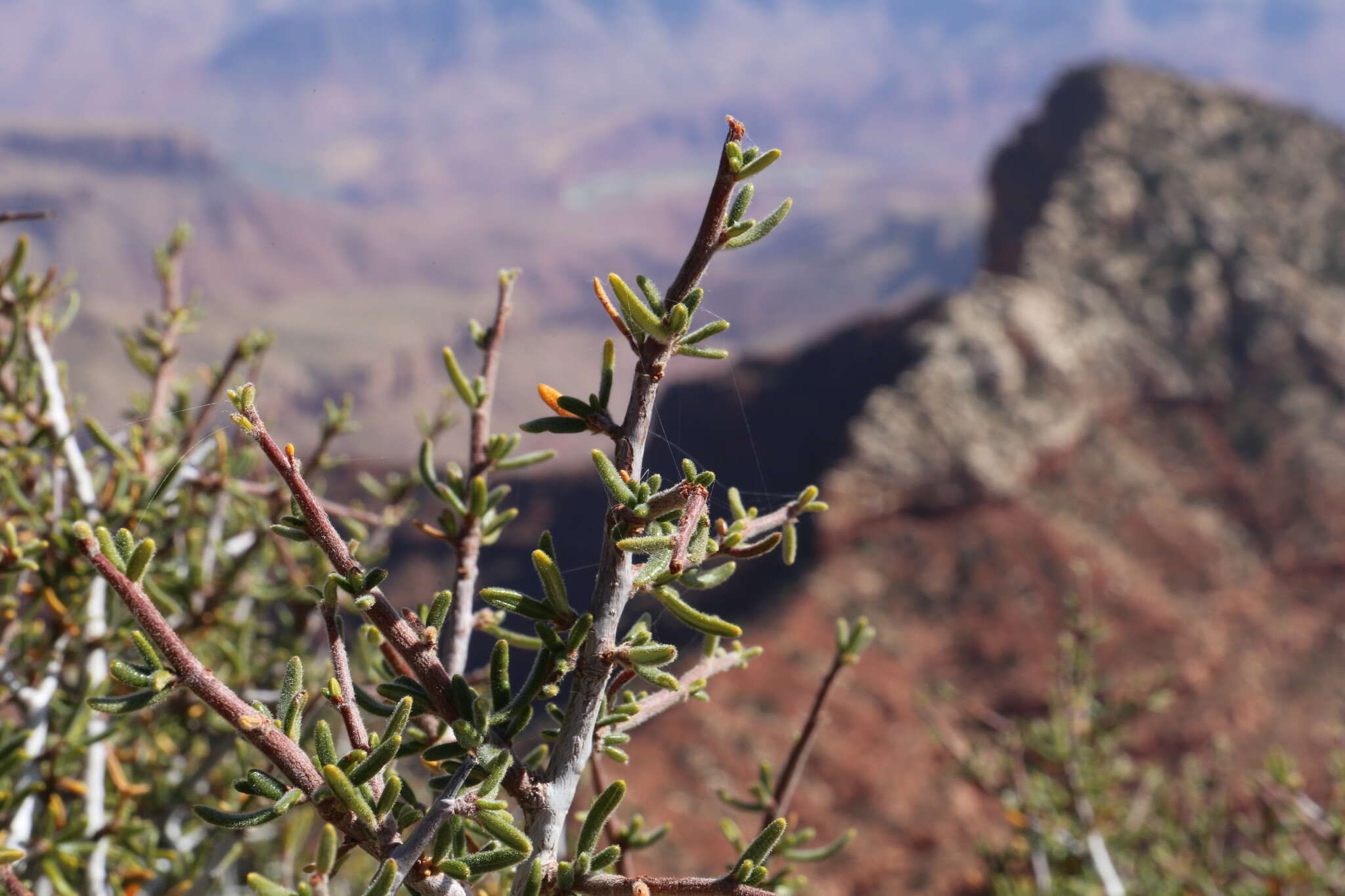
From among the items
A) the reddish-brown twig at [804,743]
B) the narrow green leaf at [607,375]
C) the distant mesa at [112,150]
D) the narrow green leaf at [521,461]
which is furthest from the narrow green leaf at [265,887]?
the distant mesa at [112,150]

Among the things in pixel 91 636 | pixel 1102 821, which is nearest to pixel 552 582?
pixel 91 636

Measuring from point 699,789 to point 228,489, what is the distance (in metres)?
6.00

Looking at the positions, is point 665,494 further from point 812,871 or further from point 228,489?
point 812,871

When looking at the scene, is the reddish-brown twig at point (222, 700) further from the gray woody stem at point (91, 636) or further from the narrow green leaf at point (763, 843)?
the gray woody stem at point (91, 636)

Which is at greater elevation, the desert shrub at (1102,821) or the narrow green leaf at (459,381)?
the narrow green leaf at (459,381)

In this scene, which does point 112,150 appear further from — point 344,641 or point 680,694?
point 680,694

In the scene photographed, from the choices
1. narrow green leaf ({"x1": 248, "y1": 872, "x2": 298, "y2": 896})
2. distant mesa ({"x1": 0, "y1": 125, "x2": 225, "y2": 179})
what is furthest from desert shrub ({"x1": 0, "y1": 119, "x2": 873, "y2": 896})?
distant mesa ({"x1": 0, "y1": 125, "x2": 225, "y2": 179})

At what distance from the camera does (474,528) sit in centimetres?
118

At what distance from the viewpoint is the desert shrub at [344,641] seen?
2.61ft

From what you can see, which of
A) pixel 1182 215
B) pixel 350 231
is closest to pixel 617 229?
pixel 350 231

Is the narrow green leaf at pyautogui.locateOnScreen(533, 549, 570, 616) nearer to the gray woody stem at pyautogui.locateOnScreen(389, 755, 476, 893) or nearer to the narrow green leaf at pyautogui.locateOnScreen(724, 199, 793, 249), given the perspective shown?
the gray woody stem at pyautogui.locateOnScreen(389, 755, 476, 893)

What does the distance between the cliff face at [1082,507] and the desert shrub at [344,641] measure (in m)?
4.93

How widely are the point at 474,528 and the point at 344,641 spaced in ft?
1.12

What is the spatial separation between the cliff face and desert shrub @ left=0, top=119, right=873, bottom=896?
4.93 m
